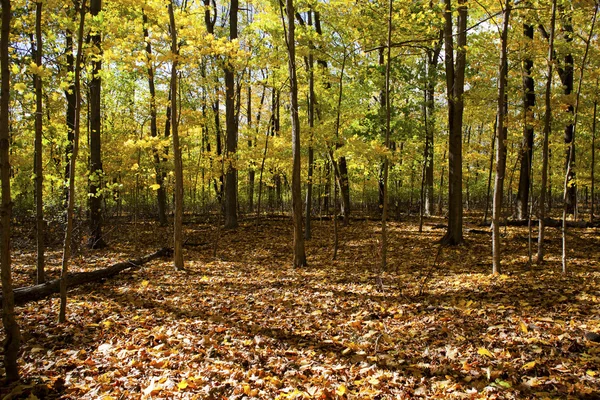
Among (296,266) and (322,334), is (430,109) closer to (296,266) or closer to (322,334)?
(296,266)

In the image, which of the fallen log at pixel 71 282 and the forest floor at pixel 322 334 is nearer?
the forest floor at pixel 322 334

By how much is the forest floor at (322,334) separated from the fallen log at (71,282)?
10.8 inches

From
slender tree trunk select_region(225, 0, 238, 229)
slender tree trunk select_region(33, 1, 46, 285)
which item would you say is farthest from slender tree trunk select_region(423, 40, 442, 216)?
slender tree trunk select_region(33, 1, 46, 285)

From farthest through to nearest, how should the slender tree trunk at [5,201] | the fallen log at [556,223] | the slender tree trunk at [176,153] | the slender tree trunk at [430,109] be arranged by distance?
the fallen log at [556,223] < the slender tree trunk at [430,109] < the slender tree trunk at [176,153] < the slender tree trunk at [5,201]

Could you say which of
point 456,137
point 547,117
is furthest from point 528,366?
point 456,137

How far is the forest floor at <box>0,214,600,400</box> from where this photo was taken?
331 cm

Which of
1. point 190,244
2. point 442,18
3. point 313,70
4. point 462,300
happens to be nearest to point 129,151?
point 190,244

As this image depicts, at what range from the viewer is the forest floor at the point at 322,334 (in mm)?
3314

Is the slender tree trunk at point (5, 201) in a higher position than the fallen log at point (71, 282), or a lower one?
higher

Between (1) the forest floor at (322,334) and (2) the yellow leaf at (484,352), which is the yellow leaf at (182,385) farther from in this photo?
(2) the yellow leaf at (484,352)

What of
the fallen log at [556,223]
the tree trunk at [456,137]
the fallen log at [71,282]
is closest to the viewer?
the fallen log at [71,282]

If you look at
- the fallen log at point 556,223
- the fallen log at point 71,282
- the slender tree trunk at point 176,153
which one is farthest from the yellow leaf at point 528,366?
the fallen log at point 556,223

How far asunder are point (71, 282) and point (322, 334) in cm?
544

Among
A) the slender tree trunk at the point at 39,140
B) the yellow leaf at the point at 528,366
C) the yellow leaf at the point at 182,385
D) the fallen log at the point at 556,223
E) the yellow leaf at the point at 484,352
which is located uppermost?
the slender tree trunk at the point at 39,140
